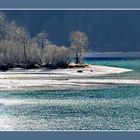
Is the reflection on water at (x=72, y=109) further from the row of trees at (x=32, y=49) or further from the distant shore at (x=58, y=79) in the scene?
the row of trees at (x=32, y=49)

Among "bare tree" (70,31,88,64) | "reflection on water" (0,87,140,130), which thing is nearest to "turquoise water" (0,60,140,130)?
"reflection on water" (0,87,140,130)

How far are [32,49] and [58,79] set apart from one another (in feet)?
1.80

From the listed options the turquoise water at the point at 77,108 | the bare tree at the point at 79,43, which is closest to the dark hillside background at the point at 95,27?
the bare tree at the point at 79,43

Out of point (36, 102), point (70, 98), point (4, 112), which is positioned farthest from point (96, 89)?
point (4, 112)

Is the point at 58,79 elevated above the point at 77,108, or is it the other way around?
the point at 58,79

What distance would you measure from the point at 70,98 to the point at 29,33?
1.00 m

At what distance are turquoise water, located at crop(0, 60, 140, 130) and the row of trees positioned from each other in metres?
0.31

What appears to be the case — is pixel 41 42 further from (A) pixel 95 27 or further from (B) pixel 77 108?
(B) pixel 77 108

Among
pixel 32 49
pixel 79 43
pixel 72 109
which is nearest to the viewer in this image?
pixel 72 109

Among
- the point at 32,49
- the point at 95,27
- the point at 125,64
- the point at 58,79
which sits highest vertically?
the point at 95,27

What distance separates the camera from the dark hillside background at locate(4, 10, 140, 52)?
21.7 ft

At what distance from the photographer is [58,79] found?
22.4 ft

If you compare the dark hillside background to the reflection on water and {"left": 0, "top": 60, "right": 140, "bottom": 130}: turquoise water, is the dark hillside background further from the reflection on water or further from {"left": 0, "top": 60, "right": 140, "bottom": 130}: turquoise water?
the reflection on water

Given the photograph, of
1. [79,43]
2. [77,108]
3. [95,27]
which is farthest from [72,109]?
[95,27]
